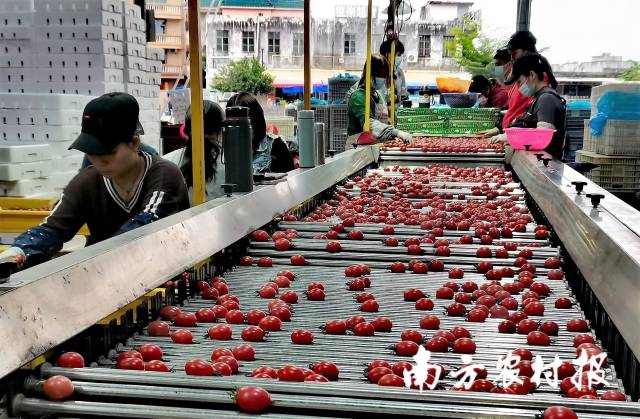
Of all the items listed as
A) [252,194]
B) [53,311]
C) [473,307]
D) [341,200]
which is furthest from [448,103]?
[53,311]

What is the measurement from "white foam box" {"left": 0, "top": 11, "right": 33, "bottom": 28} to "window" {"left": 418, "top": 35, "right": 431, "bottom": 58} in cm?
3695

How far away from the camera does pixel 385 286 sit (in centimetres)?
262

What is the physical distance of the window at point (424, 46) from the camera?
41.9 meters

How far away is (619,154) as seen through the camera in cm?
985

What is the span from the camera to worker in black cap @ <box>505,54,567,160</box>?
18.9ft

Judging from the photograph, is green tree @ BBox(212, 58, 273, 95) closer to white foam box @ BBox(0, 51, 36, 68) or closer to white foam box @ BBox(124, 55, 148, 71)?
white foam box @ BBox(124, 55, 148, 71)

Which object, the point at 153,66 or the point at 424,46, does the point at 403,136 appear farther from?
the point at 424,46

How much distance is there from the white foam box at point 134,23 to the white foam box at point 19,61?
3.38ft

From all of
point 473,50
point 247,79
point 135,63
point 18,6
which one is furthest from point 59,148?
point 247,79

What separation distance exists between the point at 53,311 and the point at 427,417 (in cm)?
89

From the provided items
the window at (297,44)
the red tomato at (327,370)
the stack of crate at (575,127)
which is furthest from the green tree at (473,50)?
the window at (297,44)

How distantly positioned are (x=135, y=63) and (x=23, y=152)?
2.14 metres

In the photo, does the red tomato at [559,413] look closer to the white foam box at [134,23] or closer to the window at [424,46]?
the white foam box at [134,23]

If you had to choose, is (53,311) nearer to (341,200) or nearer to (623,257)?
(623,257)
